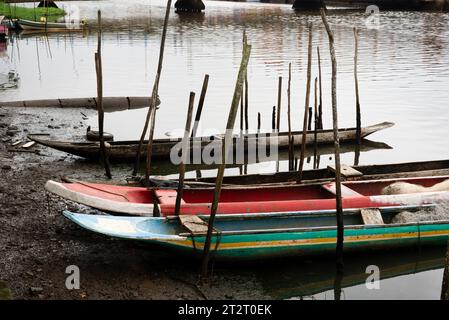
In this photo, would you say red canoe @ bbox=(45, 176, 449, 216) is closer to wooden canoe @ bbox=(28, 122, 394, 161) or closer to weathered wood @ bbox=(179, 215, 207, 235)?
weathered wood @ bbox=(179, 215, 207, 235)

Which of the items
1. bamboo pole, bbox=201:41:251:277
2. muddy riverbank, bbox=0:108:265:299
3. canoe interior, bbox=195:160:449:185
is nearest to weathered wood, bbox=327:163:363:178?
canoe interior, bbox=195:160:449:185

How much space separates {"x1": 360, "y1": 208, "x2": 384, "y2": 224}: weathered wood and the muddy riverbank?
76.6 inches

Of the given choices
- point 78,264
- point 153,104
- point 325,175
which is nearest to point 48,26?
point 153,104

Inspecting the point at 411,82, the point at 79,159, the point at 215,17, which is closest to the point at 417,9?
the point at 215,17

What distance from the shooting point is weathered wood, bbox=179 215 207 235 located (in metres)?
7.30

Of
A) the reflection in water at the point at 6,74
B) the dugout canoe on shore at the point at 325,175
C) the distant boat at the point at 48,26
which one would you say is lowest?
the dugout canoe on shore at the point at 325,175

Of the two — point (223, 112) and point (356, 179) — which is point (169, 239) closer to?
point (356, 179)

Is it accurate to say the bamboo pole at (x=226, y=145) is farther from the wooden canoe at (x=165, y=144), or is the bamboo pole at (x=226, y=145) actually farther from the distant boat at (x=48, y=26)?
the distant boat at (x=48, y=26)

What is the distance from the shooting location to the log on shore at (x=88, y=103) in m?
17.4

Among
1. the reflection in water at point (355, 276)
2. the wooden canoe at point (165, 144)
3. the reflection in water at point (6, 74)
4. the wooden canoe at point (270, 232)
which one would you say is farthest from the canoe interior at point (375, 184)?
the reflection in water at point (6, 74)

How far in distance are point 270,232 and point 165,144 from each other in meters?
6.14

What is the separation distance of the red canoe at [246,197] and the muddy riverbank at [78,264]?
645 millimetres

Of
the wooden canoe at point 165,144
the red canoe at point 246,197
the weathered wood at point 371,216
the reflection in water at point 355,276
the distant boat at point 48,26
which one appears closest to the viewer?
the reflection in water at point 355,276

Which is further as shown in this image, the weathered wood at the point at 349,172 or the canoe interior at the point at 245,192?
the weathered wood at the point at 349,172
